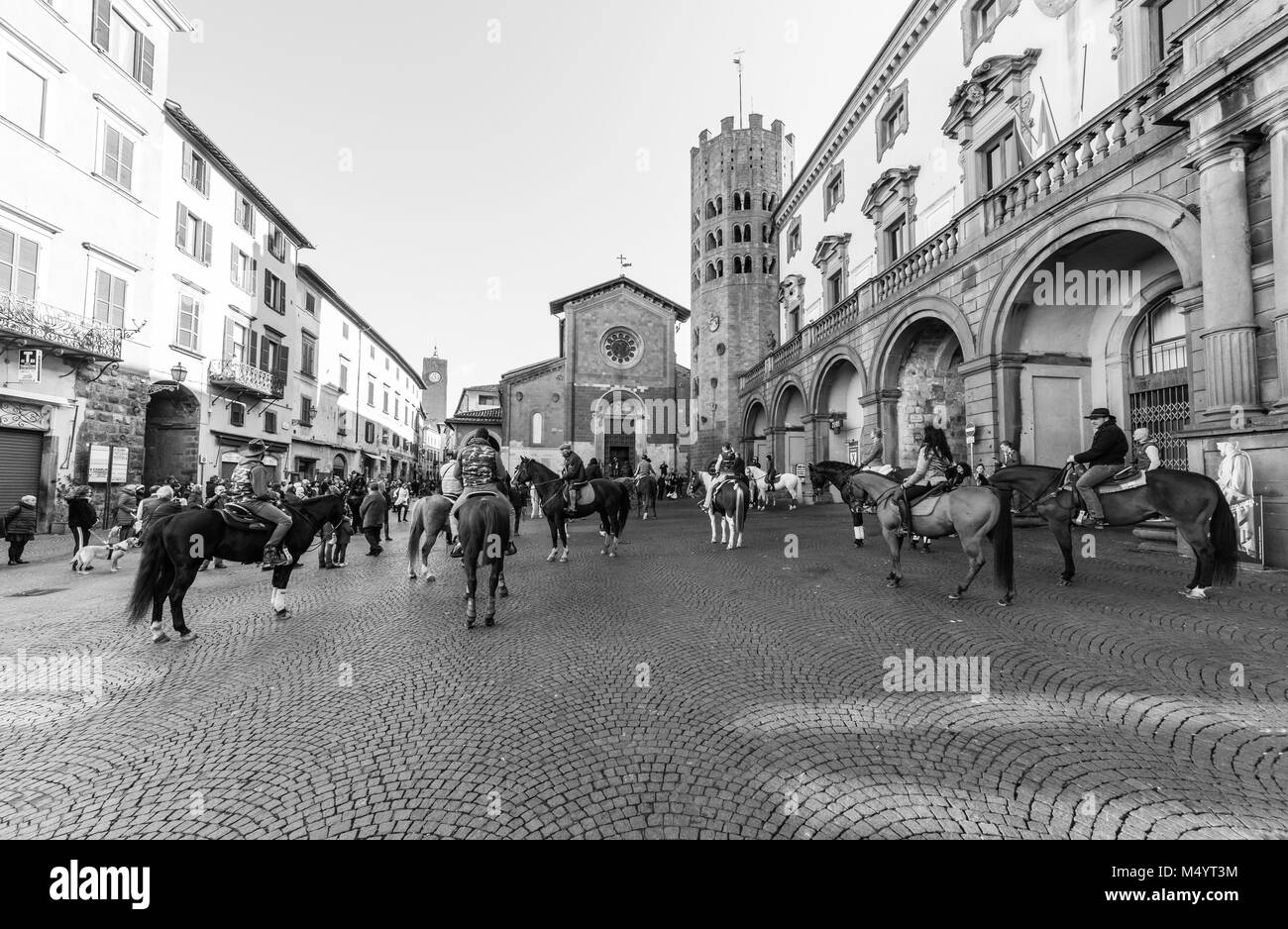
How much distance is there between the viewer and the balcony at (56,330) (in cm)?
1340

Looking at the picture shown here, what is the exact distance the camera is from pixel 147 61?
58.5 ft

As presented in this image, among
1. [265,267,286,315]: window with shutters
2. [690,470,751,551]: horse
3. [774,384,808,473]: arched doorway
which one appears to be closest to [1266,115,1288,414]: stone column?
[690,470,751,551]: horse

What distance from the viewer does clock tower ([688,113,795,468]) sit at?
33656 mm

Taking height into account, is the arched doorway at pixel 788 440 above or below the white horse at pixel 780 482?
above

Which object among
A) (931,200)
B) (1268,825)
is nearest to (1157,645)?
(1268,825)

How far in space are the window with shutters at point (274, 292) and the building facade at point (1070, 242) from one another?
2534cm

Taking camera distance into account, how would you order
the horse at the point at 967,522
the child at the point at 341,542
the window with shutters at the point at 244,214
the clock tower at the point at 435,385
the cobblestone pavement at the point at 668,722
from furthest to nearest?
the clock tower at the point at 435,385, the window with shutters at the point at 244,214, the child at the point at 341,542, the horse at the point at 967,522, the cobblestone pavement at the point at 668,722

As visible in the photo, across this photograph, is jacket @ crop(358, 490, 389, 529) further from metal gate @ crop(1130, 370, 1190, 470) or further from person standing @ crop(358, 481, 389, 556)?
metal gate @ crop(1130, 370, 1190, 470)

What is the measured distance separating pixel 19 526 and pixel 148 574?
29.8 ft

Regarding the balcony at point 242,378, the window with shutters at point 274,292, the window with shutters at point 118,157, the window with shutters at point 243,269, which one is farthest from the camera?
the window with shutters at point 274,292

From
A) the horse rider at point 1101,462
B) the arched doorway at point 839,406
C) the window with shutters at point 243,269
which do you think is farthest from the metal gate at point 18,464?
the arched doorway at point 839,406

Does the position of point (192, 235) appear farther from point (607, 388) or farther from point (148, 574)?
point (607, 388)

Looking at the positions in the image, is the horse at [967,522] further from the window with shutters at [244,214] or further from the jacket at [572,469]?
the window with shutters at [244,214]

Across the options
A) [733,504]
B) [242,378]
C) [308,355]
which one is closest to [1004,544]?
[733,504]
